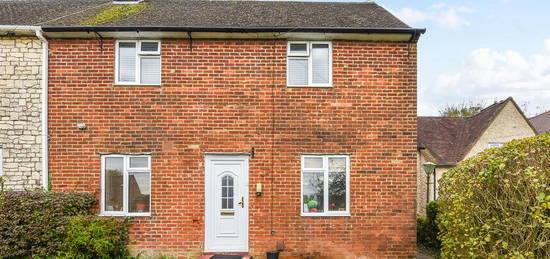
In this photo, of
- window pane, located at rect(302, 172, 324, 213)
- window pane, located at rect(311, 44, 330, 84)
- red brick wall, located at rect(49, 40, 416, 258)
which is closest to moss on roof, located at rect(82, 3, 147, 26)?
red brick wall, located at rect(49, 40, 416, 258)

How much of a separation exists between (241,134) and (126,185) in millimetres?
2789

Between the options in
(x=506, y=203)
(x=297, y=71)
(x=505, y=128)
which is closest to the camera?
(x=506, y=203)

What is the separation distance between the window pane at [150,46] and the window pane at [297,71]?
10.0ft

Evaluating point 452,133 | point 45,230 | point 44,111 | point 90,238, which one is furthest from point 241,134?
point 452,133

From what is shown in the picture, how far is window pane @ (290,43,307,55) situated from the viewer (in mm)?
9070

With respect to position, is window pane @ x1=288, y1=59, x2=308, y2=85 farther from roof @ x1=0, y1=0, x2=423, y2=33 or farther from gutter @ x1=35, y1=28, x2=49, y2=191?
gutter @ x1=35, y1=28, x2=49, y2=191

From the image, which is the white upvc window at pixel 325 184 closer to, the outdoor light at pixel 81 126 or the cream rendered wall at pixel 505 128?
the outdoor light at pixel 81 126

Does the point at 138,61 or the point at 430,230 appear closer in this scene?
the point at 138,61

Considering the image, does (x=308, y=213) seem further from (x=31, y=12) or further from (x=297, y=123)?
(x=31, y=12)

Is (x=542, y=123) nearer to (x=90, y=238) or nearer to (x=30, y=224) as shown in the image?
(x=90, y=238)

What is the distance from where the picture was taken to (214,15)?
10.0 m

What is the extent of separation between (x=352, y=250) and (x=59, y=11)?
996 centimetres

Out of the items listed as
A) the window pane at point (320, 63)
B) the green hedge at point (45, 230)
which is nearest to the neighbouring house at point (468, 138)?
the window pane at point (320, 63)

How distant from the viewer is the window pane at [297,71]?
9078 mm
